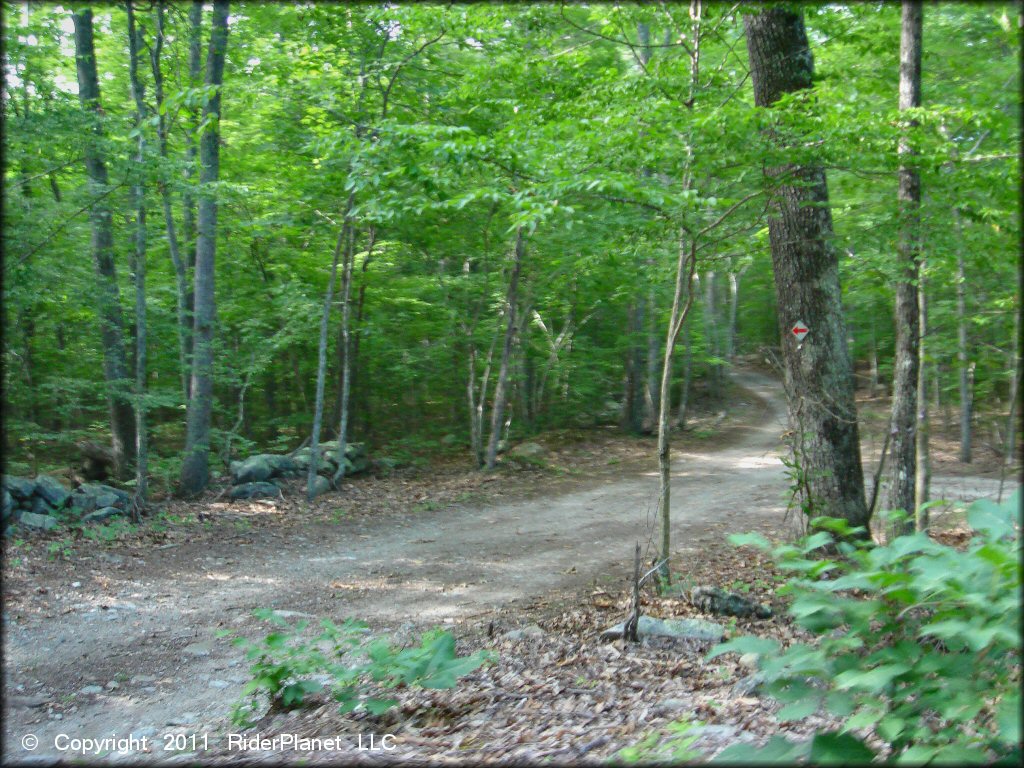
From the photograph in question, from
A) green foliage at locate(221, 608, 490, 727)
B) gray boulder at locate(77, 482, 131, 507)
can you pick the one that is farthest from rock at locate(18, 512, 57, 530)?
green foliage at locate(221, 608, 490, 727)

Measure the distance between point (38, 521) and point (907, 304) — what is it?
34.0 ft

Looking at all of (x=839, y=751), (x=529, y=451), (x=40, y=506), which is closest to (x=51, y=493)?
(x=40, y=506)

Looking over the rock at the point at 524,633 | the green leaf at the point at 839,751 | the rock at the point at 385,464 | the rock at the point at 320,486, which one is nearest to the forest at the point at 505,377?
the green leaf at the point at 839,751

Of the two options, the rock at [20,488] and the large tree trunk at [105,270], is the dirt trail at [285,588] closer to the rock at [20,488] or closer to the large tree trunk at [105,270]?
the rock at [20,488]

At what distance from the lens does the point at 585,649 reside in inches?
211

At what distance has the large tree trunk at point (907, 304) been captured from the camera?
6441 mm

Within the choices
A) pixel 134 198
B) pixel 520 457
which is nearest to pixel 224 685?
pixel 134 198

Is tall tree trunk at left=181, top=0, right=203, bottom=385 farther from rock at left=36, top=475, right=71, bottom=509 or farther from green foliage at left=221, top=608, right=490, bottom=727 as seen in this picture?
green foliage at left=221, top=608, right=490, bottom=727

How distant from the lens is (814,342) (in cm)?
746

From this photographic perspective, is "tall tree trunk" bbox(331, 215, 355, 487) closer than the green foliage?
No

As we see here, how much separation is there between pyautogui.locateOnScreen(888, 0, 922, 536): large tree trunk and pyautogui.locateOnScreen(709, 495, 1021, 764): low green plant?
15.4 ft

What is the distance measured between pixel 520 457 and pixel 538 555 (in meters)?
6.92

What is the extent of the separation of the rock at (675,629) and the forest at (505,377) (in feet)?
0.10

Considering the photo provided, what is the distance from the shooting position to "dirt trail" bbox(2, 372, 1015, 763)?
15.8 feet
